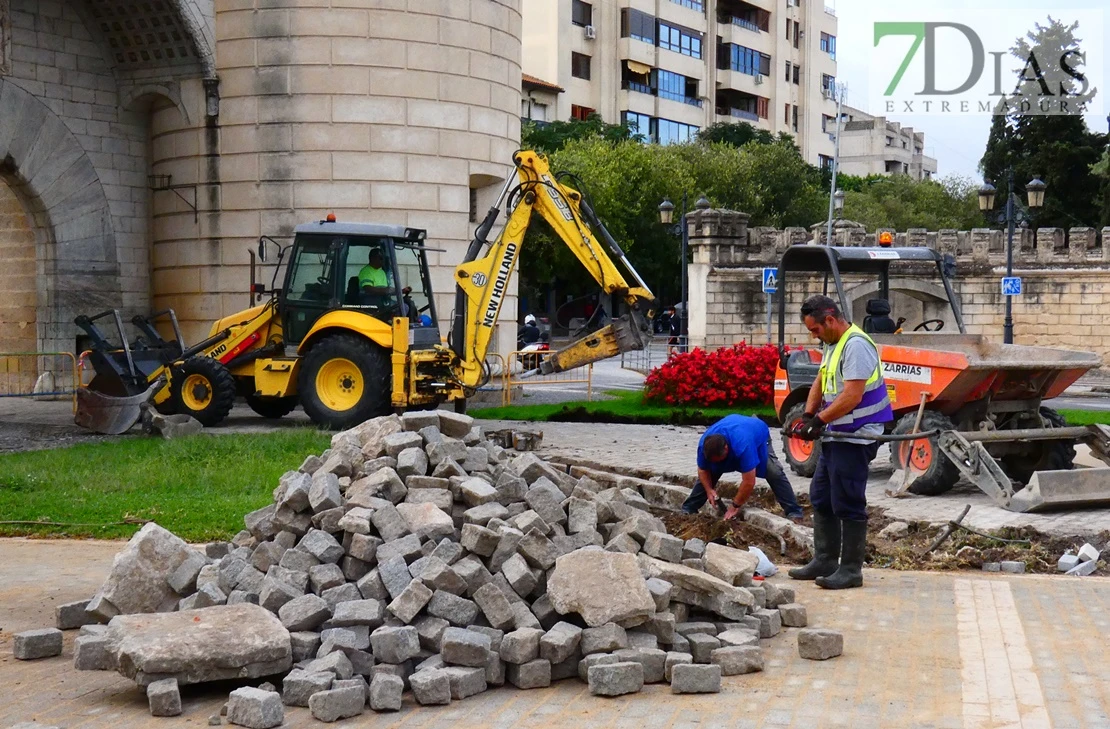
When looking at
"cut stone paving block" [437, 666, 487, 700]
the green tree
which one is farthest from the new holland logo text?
the green tree

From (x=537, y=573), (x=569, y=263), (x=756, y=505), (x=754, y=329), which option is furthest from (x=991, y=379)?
(x=569, y=263)

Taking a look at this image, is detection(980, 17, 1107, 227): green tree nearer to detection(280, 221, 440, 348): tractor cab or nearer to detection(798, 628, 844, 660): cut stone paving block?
detection(280, 221, 440, 348): tractor cab

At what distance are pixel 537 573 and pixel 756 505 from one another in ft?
14.7

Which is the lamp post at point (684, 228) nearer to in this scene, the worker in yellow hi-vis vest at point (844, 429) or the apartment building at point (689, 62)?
the apartment building at point (689, 62)

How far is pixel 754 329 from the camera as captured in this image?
36281 millimetres

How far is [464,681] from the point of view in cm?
587

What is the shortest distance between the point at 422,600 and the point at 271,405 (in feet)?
41.1

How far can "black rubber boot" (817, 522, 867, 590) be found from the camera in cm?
797

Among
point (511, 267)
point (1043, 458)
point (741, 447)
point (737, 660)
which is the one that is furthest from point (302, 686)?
point (511, 267)

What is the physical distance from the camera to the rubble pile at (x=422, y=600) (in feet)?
19.1

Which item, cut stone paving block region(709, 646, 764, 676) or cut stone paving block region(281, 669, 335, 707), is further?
cut stone paving block region(709, 646, 764, 676)

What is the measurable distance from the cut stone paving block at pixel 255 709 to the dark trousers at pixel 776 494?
482 cm

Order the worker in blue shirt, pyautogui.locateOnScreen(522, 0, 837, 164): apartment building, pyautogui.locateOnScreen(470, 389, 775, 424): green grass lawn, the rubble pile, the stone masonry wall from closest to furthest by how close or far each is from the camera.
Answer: the rubble pile
the worker in blue shirt
pyautogui.locateOnScreen(470, 389, 775, 424): green grass lawn
the stone masonry wall
pyautogui.locateOnScreen(522, 0, 837, 164): apartment building

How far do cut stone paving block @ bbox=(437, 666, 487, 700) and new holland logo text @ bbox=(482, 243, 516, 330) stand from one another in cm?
1119
